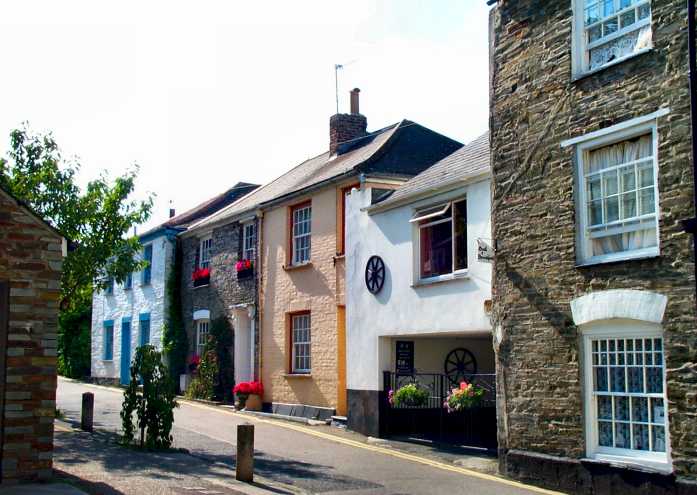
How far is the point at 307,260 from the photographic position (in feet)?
72.5

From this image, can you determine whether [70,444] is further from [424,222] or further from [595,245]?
[595,245]

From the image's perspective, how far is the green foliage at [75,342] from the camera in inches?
1446

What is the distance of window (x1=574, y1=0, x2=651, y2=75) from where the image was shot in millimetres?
11797

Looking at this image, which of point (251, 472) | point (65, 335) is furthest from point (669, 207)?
point (65, 335)

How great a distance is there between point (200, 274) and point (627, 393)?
18.0 metres

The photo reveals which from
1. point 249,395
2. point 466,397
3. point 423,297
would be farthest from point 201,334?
point 466,397

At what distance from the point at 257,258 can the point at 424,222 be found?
26.6 ft

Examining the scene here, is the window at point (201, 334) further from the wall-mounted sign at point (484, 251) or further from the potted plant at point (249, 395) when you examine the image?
the wall-mounted sign at point (484, 251)

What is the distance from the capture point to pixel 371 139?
79.7 ft

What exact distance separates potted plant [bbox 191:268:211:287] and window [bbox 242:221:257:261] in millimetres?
2394

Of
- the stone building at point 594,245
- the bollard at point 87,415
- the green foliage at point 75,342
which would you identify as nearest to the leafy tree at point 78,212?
the bollard at point 87,415

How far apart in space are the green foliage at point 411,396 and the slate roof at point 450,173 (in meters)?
3.79

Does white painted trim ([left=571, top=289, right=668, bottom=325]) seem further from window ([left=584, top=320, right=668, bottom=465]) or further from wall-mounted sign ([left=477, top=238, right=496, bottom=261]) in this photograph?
wall-mounted sign ([left=477, top=238, right=496, bottom=261])

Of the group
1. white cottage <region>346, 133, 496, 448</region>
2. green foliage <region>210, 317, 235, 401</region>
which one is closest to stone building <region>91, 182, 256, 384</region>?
green foliage <region>210, 317, 235, 401</region>
